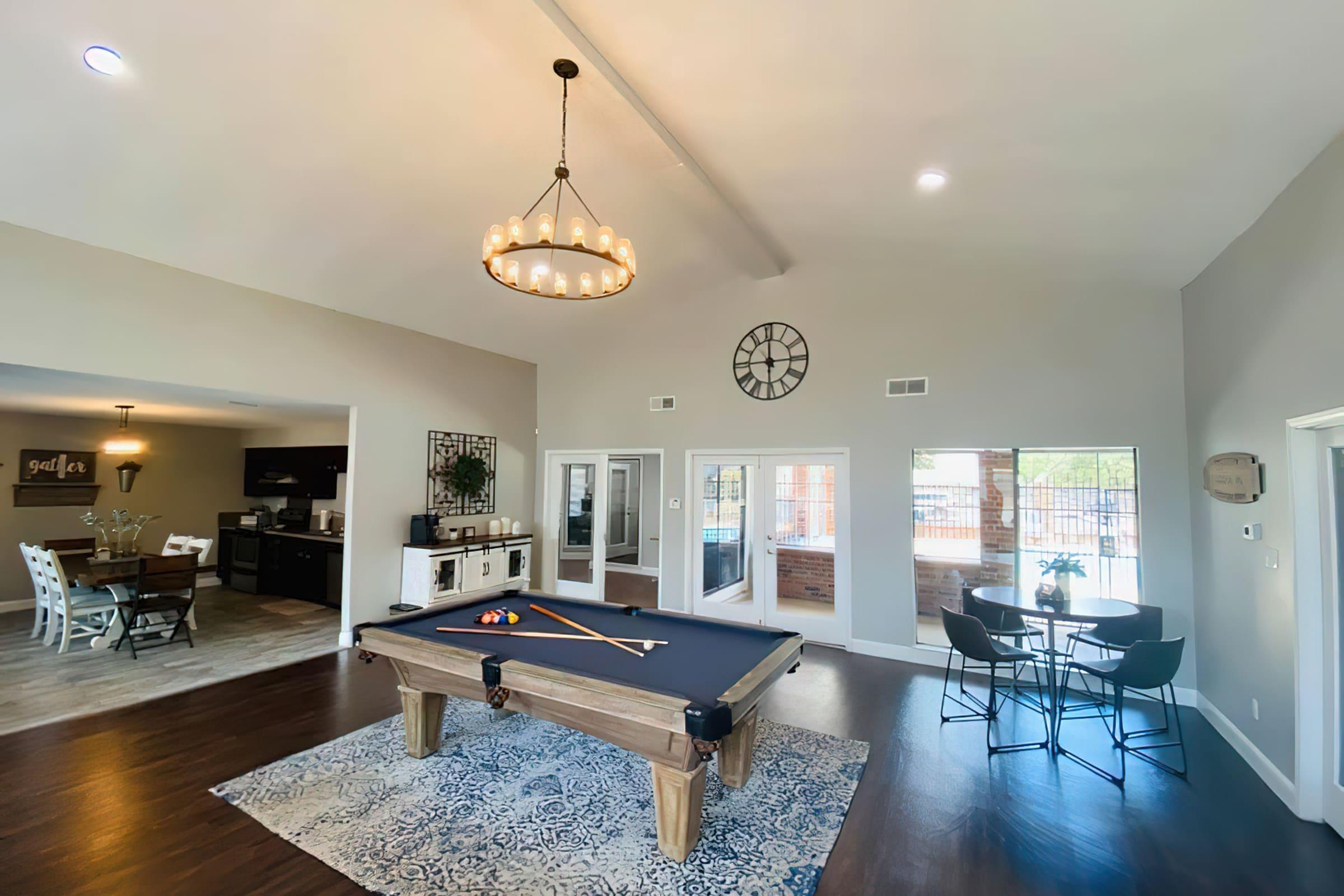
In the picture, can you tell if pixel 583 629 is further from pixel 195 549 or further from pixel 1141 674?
pixel 195 549

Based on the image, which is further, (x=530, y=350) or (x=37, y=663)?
(x=530, y=350)

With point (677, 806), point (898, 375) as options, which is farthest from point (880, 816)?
point (898, 375)

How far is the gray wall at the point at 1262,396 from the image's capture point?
8.92 ft

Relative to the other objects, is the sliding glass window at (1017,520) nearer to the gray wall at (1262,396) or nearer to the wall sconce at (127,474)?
the gray wall at (1262,396)

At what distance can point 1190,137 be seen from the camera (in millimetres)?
2824

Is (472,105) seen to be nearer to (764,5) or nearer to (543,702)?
(764,5)

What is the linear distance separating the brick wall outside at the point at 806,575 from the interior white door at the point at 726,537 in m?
0.25

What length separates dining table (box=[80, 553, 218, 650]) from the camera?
515cm

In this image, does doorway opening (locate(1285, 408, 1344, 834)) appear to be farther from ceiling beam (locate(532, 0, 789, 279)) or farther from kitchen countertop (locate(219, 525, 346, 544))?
kitchen countertop (locate(219, 525, 346, 544))

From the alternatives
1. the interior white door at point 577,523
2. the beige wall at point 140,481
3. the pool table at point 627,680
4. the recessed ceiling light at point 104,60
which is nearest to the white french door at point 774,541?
the interior white door at point 577,523

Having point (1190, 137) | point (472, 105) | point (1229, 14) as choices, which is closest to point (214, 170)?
point (472, 105)

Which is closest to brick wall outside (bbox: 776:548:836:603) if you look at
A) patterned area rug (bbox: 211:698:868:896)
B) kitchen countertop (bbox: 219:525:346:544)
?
patterned area rug (bbox: 211:698:868:896)

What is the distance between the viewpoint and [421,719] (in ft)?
11.3

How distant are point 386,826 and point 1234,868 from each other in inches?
154
